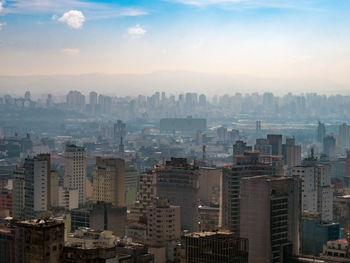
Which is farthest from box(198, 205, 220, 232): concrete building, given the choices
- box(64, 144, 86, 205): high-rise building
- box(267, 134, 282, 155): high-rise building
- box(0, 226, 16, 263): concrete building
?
box(267, 134, 282, 155): high-rise building

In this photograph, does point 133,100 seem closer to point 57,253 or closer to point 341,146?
point 341,146

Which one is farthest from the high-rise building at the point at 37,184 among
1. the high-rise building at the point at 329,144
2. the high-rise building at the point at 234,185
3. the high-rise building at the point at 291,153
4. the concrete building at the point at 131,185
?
the high-rise building at the point at 329,144

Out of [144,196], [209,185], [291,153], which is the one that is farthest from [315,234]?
[291,153]

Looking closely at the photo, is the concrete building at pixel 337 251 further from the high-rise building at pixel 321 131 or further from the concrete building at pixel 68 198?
the high-rise building at pixel 321 131

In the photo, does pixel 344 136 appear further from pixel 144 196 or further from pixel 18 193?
pixel 18 193

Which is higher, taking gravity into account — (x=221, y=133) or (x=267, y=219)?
(x=221, y=133)

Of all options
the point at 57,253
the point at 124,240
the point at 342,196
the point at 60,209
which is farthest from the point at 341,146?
the point at 57,253

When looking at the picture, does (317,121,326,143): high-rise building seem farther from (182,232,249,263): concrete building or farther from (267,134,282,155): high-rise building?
(182,232,249,263): concrete building
